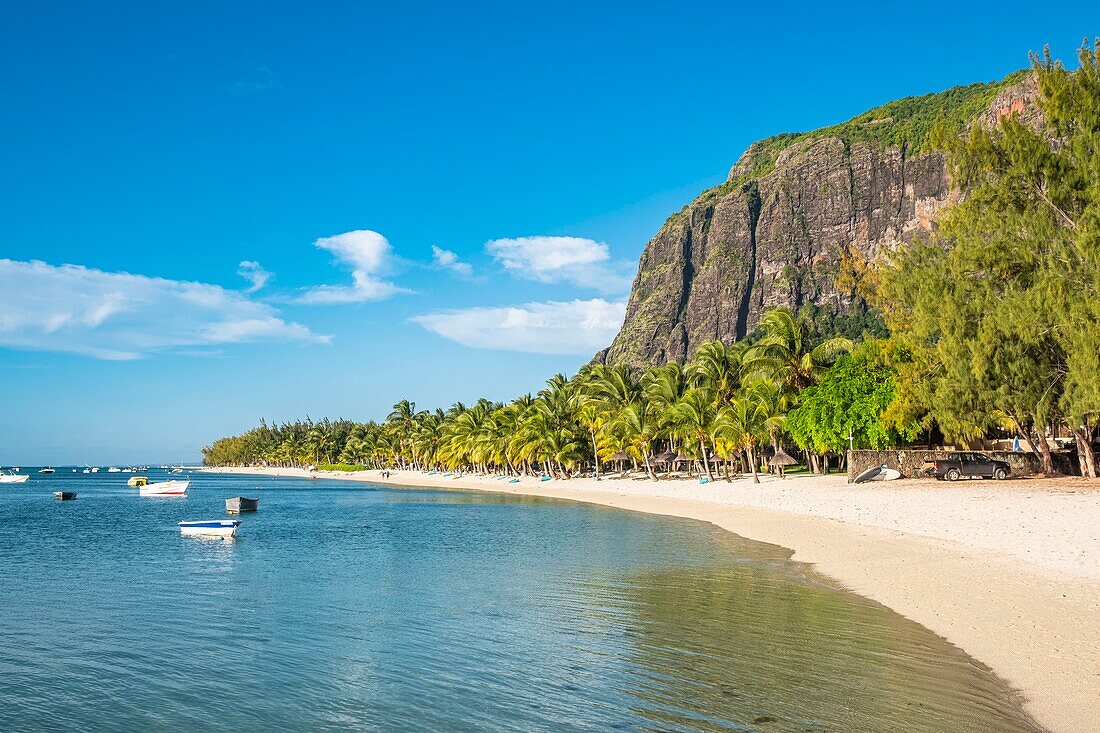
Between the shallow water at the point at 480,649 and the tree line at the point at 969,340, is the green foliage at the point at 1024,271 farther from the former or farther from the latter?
the shallow water at the point at 480,649

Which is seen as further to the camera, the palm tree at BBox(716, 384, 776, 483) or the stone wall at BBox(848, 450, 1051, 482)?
the palm tree at BBox(716, 384, 776, 483)

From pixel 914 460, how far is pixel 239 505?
47.3 m

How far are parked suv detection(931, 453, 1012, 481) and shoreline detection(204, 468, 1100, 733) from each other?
278cm

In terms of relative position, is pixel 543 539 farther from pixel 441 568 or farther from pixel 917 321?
pixel 917 321

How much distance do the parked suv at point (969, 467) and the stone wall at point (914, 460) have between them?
93cm

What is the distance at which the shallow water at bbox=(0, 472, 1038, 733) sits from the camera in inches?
410

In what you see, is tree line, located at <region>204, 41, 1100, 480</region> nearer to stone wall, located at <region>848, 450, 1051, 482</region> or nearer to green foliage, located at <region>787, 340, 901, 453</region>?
green foliage, located at <region>787, 340, 901, 453</region>

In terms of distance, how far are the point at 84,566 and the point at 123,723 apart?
20.6 meters

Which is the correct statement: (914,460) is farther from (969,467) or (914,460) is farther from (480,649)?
(480,649)

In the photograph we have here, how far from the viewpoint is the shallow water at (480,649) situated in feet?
34.1

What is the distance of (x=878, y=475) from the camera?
46438 mm

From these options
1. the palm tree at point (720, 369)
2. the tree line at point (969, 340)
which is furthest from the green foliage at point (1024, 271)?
the palm tree at point (720, 369)

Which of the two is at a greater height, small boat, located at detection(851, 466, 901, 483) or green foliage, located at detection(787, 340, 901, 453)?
green foliage, located at detection(787, 340, 901, 453)

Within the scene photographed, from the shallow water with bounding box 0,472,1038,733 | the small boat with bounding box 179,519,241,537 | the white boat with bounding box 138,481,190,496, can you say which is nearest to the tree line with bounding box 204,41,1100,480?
the shallow water with bounding box 0,472,1038,733
